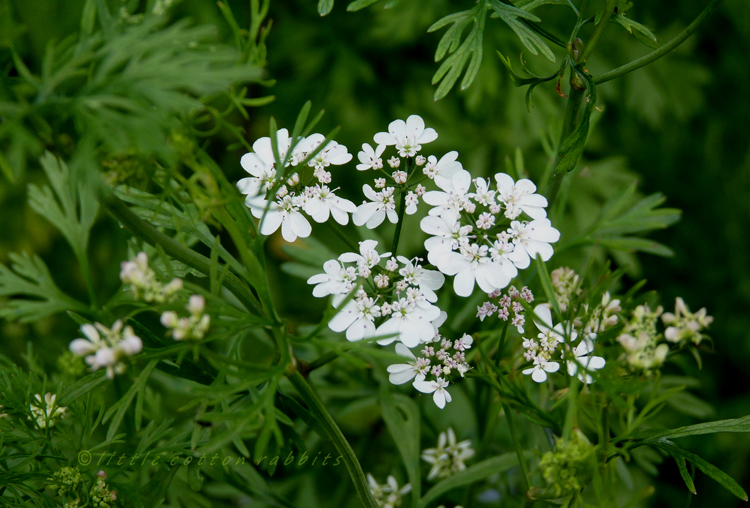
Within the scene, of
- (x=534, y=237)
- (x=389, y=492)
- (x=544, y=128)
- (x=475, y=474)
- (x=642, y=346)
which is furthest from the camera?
(x=544, y=128)

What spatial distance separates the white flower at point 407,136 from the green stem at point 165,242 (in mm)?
299

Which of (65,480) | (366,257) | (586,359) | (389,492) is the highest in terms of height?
(366,257)

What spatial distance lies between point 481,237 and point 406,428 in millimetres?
487

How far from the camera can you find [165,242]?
0.74 m

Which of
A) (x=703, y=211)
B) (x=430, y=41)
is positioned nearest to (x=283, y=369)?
(x=430, y=41)

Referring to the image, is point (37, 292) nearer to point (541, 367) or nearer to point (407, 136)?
point (407, 136)

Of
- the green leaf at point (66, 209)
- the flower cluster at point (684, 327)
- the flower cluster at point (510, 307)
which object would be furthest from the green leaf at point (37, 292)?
the flower cluster at point (684, 327)

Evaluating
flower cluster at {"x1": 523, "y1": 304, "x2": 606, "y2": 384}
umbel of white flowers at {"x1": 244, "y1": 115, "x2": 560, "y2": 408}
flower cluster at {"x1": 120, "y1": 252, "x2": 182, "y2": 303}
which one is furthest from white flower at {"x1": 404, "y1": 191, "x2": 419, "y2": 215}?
flower cluster at {"x1": 120, "y1": 252, "x2": 182, "y2": 303}

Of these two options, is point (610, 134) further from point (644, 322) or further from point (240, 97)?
point (240, 97)

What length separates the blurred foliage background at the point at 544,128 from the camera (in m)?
2.12

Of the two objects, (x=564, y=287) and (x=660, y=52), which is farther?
(x=564, y=287)

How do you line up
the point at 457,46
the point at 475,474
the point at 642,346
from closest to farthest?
the point at 642,346 → the point at 457,46 → the point at 475,474

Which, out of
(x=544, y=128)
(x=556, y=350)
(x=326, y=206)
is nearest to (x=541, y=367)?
(x=556, y=350)

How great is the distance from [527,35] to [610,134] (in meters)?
2.03
